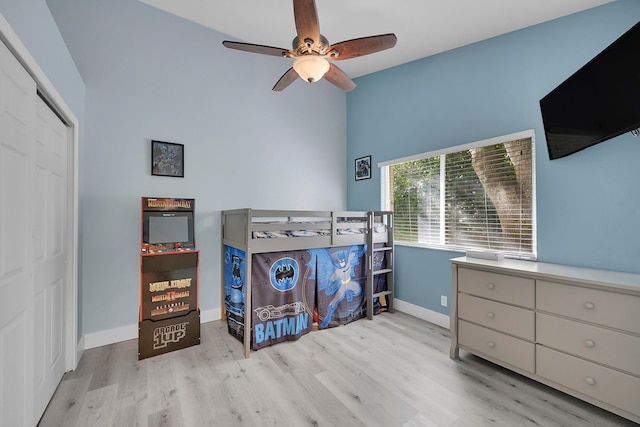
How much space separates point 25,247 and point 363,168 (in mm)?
3317

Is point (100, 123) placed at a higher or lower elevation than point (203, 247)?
higher

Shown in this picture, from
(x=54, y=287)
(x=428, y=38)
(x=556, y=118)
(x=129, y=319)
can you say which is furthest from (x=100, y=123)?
(x=556, y=118)

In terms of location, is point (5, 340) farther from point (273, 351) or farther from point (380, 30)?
point (380, 30)

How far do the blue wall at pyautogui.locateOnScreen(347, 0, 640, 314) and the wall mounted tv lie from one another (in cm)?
22

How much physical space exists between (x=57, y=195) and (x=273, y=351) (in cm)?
196

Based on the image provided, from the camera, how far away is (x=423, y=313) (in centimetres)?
309

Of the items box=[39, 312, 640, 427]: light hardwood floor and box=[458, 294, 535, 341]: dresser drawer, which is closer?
box=[39, 312, 640, 427]: light hardwood floor

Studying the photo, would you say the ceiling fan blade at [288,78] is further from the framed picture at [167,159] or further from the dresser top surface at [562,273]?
the dresser top surface at [562,273]

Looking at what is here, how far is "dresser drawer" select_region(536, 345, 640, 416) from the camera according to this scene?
Result: 151 cm

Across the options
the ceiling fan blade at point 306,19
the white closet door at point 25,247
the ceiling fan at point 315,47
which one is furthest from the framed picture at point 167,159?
the ceiling fan blade at point 306,19

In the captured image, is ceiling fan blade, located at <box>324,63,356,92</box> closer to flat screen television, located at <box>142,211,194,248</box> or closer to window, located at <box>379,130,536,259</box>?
window, located at <box>379,130,536,259</box>

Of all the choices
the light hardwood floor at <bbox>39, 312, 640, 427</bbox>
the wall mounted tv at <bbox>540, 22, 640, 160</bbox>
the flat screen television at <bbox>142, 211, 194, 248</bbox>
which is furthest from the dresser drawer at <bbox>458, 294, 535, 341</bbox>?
the flat screen television at <bbox>142, 211, 194, 248</bbox>

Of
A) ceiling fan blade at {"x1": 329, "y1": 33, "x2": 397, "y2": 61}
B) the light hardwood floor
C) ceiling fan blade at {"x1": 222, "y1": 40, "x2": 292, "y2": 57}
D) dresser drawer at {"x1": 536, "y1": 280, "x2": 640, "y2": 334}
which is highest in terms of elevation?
ceiling fan blade at {"x1": 222, "y1": 40, "x2": 292, "y2": 57}

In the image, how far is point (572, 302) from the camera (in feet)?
5.62
